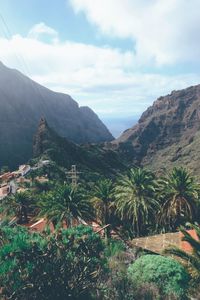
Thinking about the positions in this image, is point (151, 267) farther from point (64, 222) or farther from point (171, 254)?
point (64, 222)

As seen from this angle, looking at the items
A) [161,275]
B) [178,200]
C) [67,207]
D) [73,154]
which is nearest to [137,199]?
[178,200]

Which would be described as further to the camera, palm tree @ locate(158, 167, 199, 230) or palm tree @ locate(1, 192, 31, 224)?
palm tree @ locate(1, 192, 31, 224)

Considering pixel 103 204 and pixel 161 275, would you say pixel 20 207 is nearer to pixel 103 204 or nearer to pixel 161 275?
pixel 103 204

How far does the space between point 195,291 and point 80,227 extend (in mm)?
8905

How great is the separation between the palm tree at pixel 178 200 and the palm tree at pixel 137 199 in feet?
4.58

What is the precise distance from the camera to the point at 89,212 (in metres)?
41.9

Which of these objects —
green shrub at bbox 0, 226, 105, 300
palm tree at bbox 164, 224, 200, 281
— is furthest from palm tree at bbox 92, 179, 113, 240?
green shrub at bbox 0, 226, 105, 300

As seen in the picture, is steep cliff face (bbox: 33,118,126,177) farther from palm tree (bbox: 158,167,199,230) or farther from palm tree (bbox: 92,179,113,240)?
palm tree (bbox: 158,167,199,230)

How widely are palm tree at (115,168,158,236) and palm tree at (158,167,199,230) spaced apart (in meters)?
1.40

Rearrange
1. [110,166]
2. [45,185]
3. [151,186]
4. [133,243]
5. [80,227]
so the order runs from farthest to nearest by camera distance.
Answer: [110,166] < [45,185] < [151,186] < [133,243] < [80,227]

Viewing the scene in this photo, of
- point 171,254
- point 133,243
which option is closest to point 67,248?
point 171,254

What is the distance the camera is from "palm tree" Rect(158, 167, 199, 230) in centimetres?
4469

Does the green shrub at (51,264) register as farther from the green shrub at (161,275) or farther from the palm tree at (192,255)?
the palm tree at (192,255)

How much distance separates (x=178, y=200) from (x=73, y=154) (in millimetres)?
93496
